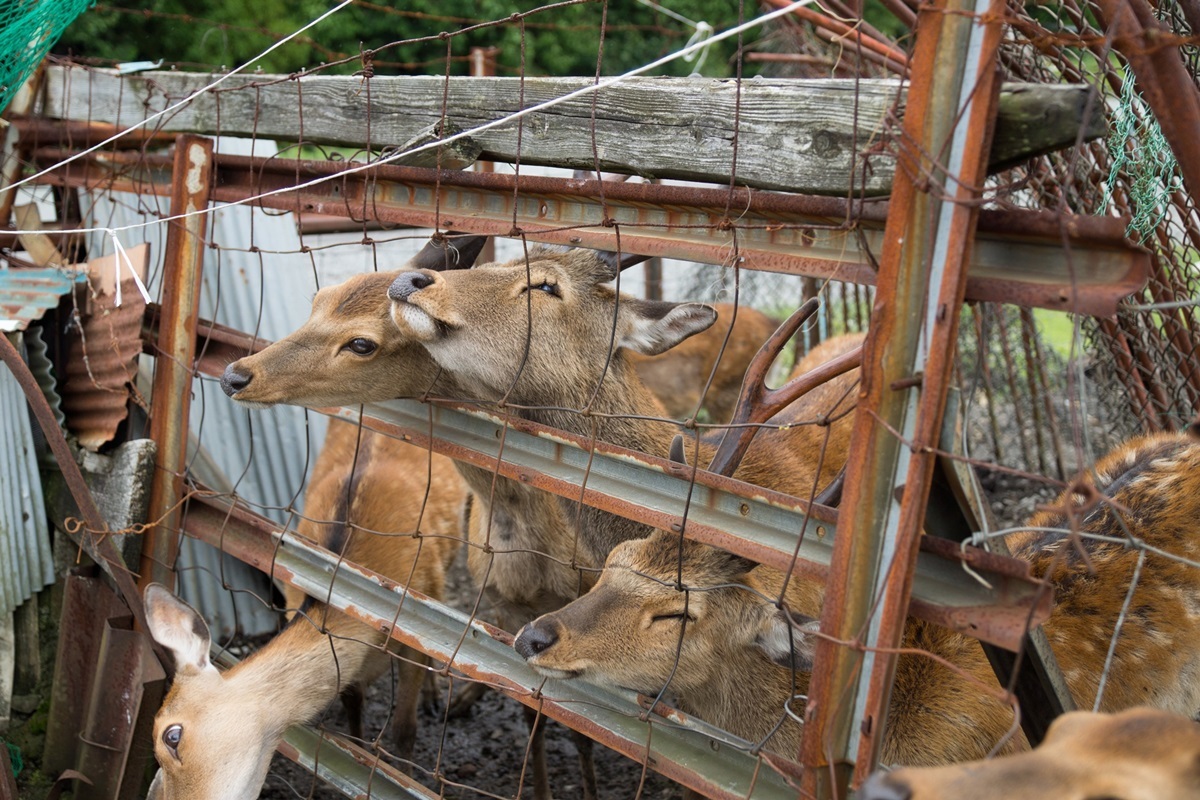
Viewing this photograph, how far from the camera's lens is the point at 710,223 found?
259 cm

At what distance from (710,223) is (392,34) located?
19147mm

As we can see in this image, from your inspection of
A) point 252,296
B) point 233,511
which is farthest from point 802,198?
point 252,296

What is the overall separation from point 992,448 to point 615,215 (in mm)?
5471

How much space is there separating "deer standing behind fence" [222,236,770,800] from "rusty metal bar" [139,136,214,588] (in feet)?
2.44

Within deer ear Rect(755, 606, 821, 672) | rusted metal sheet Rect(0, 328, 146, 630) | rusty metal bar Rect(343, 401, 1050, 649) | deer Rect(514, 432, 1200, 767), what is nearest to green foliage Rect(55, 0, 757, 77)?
rusted metal sheet Rect(0, 328, 146, 630)

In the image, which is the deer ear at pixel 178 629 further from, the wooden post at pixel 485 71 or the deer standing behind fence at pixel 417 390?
the wooden post at pixel 485 71

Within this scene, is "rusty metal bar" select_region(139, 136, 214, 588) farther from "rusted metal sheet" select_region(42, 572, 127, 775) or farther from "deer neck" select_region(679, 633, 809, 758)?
"deer neck" select_region(679, 633, 809, 758)

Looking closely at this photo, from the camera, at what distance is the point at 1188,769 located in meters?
1.82

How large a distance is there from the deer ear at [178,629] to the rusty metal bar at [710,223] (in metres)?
1.32

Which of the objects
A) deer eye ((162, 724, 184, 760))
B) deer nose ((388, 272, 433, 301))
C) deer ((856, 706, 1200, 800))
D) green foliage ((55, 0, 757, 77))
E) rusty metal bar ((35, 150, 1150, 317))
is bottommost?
deer eye ((162, 724, 184, 760))

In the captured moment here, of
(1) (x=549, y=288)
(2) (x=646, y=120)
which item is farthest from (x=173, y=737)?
(2) (x=646, y=120)

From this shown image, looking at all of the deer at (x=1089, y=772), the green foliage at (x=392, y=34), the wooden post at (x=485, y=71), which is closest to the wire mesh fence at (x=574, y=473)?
the deer at (x=1089, y=772)

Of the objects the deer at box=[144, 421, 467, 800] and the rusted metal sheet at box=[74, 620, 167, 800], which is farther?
the rusted metal sheet at box=[74, 620, 167, 800]

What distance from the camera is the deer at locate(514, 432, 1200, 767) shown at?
2.82 meters
